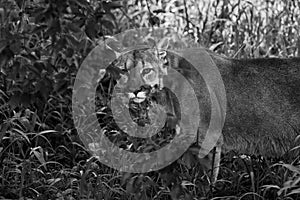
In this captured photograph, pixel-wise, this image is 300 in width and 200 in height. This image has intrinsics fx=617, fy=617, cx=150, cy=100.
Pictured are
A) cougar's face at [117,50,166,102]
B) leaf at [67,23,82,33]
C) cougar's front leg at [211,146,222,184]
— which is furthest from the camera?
cougar's front leg at [211,146,222,184]

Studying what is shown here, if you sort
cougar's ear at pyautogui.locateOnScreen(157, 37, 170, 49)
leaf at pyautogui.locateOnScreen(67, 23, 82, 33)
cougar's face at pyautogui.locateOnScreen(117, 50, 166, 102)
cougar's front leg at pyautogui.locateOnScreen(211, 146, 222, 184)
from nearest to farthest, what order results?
1. leaf at pyautogui.locateOnScreen(67, 23, 82, 33)
2. cougar's face at pyautogui.locateOnScreen(117, 50, 166, 102)
3. cougar's front leg at pyautogui.locateOnScreen(211, 146, 222, 184)
4. cougar's ear at pyautogui.locateOnScreen(157, 37, 170, 49)

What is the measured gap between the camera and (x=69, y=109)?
523cm

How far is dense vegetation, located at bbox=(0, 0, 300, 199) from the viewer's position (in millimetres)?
2879

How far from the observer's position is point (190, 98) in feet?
14.4

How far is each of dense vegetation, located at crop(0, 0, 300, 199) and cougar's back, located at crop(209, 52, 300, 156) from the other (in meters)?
0.13

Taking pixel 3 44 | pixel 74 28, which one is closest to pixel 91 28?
pixel 74 28

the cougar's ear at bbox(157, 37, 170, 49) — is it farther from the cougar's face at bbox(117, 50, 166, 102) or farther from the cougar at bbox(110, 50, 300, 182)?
the cougar at bbox(110, 50, 300, 182)

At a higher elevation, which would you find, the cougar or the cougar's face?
the cougar's face

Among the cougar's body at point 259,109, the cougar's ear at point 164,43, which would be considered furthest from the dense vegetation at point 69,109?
the cougar's ear at point 164,43

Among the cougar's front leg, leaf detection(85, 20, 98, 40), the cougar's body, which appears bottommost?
the cougar's front leg

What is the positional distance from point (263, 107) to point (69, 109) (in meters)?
1.69

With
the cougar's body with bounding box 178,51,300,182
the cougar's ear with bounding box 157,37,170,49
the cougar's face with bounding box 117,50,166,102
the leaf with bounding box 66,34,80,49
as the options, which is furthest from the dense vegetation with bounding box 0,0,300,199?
the cougar's ear with bounding box 157,37,170,49

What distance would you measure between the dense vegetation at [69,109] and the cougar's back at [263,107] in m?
0.13

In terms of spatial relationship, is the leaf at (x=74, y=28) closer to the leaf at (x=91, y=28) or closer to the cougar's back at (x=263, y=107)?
the leaf at (x=91, y=28)
